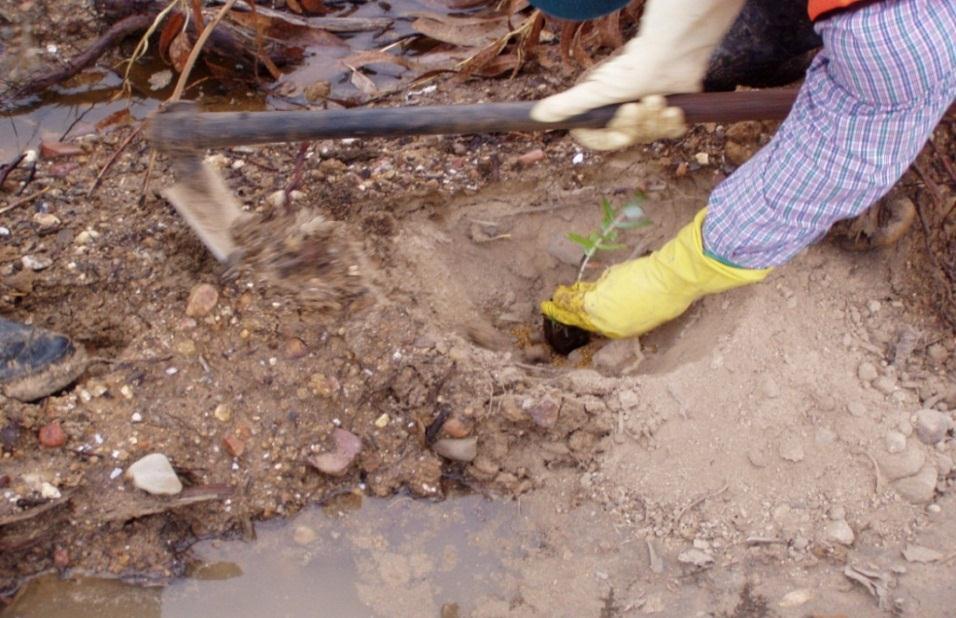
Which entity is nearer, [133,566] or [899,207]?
[133,566]

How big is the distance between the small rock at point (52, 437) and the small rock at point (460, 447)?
3.17 feet

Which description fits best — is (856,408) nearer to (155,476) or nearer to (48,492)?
(155,476)

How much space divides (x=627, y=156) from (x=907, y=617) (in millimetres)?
1545

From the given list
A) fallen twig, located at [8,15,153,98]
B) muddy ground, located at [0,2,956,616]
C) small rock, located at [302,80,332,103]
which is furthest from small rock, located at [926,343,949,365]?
fallen twig, located at [8,15,153,98]

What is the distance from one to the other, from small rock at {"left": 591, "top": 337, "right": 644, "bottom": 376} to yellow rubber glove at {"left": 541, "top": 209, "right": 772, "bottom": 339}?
0.13ft

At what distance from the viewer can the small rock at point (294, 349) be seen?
252 cm

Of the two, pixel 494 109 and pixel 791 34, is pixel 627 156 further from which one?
pixel 494 109

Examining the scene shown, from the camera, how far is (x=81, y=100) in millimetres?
3357

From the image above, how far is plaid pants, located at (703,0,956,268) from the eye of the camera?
1.84 metres

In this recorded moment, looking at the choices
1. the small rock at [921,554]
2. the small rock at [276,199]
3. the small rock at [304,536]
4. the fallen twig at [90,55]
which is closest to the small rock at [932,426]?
the small rock at [921,554]

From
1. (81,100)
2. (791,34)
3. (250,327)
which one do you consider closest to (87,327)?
(250,327)

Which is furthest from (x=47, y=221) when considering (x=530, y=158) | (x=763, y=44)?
(x=763, y=44)

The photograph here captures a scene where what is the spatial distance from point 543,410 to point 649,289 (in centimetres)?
44

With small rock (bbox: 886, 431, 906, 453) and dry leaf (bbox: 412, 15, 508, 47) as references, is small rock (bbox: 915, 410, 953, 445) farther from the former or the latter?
→ dry leaf (bbox: 412, 15, 508, 47)
